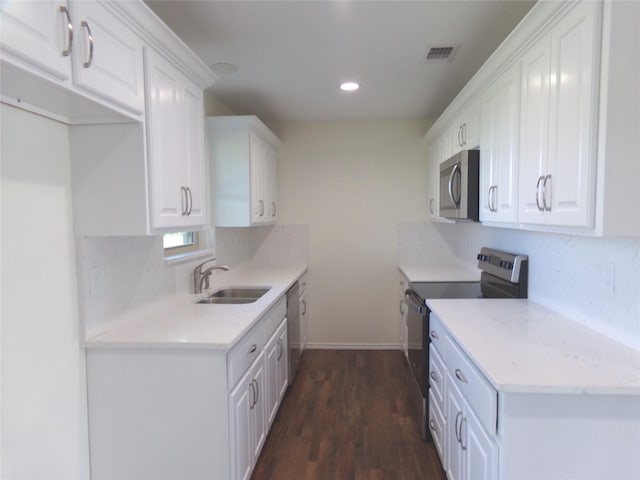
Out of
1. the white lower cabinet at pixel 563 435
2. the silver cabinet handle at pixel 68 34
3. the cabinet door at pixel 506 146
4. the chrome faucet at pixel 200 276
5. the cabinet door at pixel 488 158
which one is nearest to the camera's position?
the silver cabinet handle at pixel 68 34

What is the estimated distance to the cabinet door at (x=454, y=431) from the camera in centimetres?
172

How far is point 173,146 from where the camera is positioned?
1852 millimetres

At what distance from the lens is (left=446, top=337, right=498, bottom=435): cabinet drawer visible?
4.39 feet

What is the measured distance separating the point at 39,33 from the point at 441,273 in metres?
3.21

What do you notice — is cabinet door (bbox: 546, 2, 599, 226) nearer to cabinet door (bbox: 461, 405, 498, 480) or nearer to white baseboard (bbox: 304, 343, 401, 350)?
cabinet door (bbox: 461, 405, 498, 480)

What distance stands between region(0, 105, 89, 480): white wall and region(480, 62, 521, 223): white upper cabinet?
80.8 inches

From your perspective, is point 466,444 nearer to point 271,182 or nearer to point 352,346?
point 352,346

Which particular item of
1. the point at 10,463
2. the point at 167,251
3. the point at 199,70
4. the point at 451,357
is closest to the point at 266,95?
the point at 199,70

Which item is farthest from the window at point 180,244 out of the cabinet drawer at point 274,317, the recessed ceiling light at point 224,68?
the recessed ceiling light at point 224,68

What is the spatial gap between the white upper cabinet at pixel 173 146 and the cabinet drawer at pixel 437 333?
1.48m

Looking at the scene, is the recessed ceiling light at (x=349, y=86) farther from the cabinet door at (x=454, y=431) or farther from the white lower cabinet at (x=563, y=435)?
the white lower cabinet at (x=563, y=435)

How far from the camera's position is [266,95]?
10.5 feet

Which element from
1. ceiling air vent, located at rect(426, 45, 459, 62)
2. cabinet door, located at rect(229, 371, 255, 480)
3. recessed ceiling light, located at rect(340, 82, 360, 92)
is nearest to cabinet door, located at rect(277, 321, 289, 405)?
cabinet door, located at rect(229, 371, 255, 480)

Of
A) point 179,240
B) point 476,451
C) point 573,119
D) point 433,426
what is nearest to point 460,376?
point 476,451
